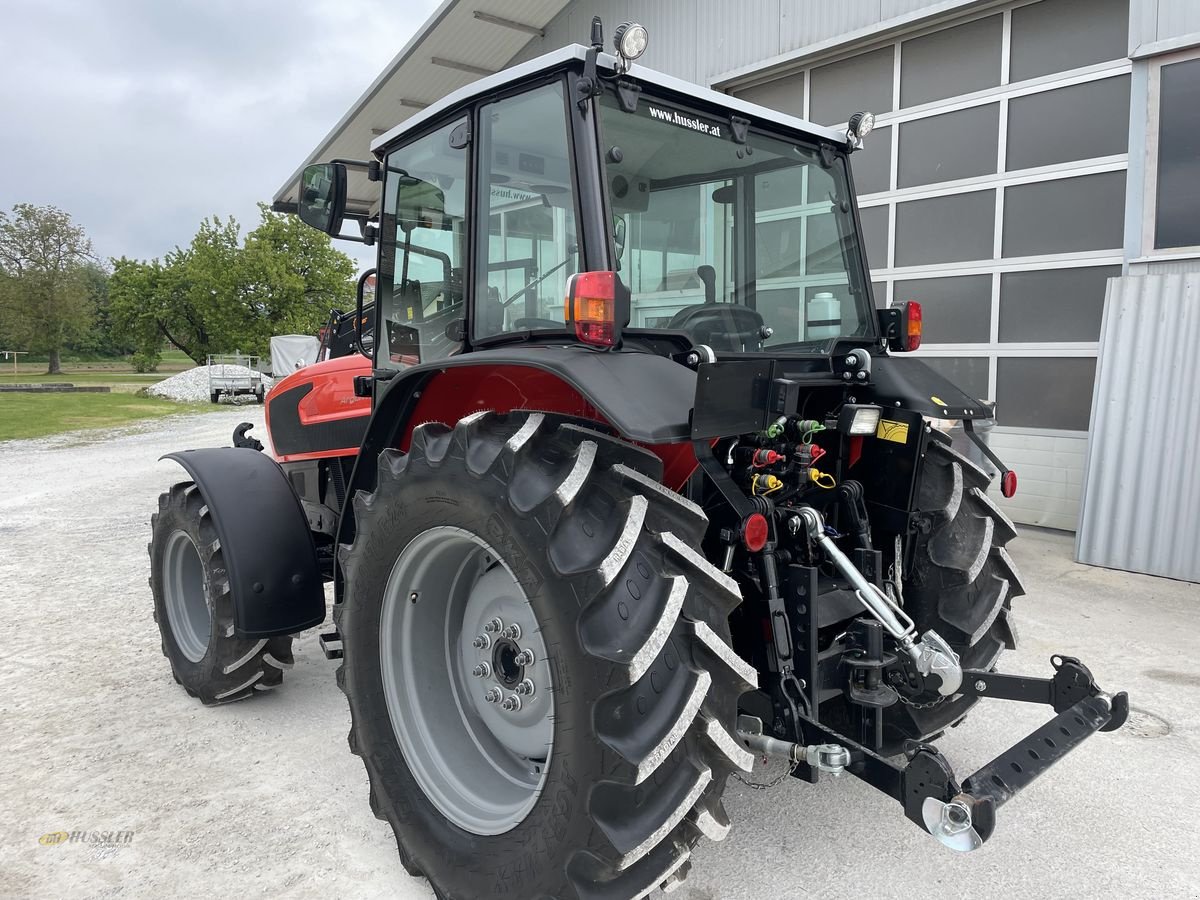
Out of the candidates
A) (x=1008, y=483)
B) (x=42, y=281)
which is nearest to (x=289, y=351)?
(x=1008, y=483)

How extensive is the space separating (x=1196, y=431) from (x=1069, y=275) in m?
1.66

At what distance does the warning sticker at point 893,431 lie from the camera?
2.68 meters

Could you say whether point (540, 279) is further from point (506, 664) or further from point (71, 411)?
point (71, 411)

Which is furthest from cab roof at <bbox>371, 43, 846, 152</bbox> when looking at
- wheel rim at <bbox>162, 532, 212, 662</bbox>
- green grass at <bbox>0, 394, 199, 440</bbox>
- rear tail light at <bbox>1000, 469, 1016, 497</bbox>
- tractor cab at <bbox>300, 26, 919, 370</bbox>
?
green grass at <bbox>0, 394, 199, 440</bbox>

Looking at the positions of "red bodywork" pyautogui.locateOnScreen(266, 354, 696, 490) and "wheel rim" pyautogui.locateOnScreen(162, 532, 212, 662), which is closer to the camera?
"red bodywork" pyautogui.locateOnScreen(266, 354, 696, 490)

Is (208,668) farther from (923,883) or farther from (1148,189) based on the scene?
(1148,189)

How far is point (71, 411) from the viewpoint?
73.4 feet

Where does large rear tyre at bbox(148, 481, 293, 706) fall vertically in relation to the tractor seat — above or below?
below

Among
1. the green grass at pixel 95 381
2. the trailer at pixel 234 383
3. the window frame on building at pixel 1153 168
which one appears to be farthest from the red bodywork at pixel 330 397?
the green grass at pixel 95 381

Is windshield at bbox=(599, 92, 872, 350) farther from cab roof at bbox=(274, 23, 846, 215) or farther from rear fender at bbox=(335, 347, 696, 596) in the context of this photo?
cab roof at bbox=(274, 23, 846, 215)

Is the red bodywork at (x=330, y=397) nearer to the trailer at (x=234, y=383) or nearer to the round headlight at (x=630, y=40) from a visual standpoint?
the round headlight at (x=630, y=40)

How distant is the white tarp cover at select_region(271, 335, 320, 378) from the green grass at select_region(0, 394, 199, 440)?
329cm

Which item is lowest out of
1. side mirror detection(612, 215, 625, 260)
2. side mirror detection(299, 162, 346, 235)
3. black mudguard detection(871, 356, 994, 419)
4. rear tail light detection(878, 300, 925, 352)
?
black mudguard detection(871, 356, 994, 419)

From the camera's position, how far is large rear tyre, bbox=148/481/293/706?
3.39 m
